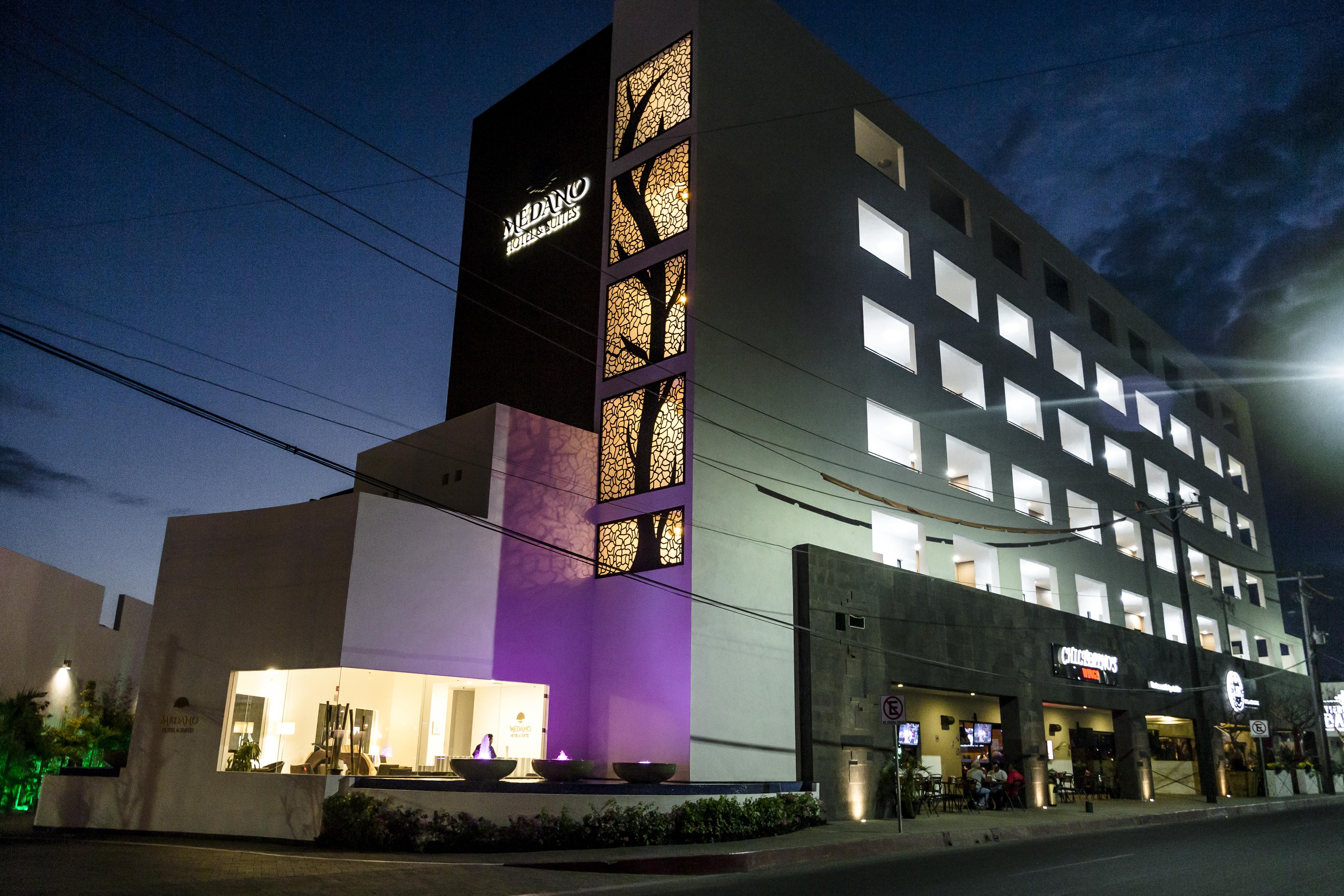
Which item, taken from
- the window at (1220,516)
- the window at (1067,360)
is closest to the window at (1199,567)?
the window at (1220,516)

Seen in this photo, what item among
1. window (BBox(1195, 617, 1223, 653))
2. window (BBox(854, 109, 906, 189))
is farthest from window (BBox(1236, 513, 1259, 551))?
window (BBox(854, 109, 906, 189))

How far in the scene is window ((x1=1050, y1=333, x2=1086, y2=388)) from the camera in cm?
3862

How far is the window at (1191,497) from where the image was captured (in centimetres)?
4706

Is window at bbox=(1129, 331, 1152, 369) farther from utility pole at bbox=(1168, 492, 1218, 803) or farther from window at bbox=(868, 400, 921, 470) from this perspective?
window at bbox=(868, 400, 921, 470)

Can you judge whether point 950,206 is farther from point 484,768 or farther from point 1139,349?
point 484,768

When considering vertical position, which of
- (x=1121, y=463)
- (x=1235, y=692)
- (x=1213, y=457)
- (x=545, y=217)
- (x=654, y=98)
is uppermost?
(x=654, y=98)

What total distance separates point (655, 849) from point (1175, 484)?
39.1 meters

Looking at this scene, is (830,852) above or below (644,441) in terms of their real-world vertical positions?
below

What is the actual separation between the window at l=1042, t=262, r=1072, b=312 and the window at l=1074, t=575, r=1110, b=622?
36.1 ft

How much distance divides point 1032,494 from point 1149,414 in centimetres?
1408

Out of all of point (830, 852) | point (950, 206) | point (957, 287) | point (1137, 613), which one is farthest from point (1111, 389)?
point (830, 852)

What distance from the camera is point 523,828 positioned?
16062 millimetres

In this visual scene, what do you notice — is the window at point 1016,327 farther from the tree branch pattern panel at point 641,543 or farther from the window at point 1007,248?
the tree branch pattern panel at point 641,543

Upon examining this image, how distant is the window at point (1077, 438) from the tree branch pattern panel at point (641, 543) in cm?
2143
